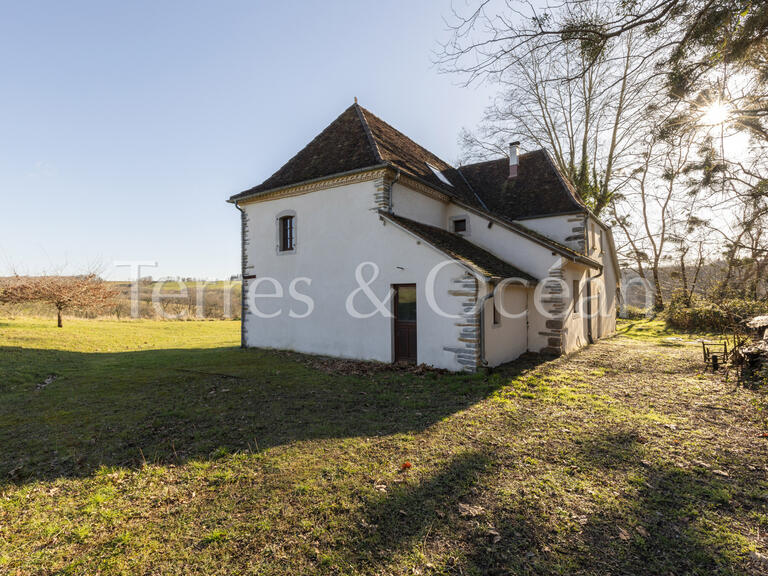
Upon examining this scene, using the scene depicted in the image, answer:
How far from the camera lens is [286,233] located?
12.8 m

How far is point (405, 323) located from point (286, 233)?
5.66 metres

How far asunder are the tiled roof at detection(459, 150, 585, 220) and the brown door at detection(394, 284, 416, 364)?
684 cm

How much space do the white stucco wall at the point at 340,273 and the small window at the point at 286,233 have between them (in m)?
0.31

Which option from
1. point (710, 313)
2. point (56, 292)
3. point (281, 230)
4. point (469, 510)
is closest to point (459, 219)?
point (281, 230)

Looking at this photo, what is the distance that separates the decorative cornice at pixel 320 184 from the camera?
1044cm

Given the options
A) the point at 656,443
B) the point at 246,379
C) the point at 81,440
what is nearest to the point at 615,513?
the point at 656,443

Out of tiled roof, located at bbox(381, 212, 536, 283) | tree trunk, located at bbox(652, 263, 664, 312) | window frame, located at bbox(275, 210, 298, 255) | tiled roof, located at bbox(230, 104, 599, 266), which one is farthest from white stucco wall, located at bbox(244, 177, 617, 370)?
tree trunk, located at bbox(652, 263, 664, 312)

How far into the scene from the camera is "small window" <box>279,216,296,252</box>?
12.6 m

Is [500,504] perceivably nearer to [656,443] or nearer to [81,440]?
[656,443]

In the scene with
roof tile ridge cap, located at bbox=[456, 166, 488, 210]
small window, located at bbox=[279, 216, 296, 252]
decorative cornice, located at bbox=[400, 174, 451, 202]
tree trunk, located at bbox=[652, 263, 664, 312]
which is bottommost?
tree trunk, located at bbox=[652, 263, 664, 312]

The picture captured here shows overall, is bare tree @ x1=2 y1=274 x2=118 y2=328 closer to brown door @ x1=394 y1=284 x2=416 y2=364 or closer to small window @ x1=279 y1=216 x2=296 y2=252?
small window @ x1=279 y1=216 x2=296 y2=252

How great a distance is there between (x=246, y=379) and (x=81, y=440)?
367 centimetres

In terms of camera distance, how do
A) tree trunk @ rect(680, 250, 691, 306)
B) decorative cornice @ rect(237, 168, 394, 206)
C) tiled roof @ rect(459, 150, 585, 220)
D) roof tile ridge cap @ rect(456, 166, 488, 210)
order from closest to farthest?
decorative cornice @ rect(237, 168, 394, 206), tiled roof @ rect(459, 150, 585, 220), roof tile ridge cap @ rect(456, 166, 488, 210), tree trunk @ rect(680, 250, 691, 306)

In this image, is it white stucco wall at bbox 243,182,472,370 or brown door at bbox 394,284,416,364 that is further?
brown door at bbox 394,284,416,364
